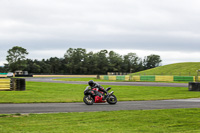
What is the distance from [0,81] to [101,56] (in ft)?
451

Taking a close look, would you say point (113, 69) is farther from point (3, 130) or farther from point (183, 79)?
point (3, 130)

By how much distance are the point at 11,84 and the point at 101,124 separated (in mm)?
20449

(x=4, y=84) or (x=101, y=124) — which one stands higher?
(x=4, y=84)

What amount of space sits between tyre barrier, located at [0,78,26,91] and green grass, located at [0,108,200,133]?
17467mm

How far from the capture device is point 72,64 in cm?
16188

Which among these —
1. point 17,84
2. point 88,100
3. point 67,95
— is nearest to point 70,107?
point 88,100

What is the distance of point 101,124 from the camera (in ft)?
30.5

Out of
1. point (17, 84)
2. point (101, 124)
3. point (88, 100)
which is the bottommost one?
point (101, 124)

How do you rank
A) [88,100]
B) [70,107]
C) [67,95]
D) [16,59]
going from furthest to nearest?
[16,59], [67,95], [88,100], [70,107]

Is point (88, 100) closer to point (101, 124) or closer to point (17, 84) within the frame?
point (101, 124)

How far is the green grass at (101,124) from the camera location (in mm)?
8289

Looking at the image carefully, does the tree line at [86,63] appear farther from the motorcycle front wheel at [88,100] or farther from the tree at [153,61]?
the motorcycle front wheel at [88,100]

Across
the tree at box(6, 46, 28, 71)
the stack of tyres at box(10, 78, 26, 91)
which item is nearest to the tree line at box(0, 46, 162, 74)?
the tree at box(6, 46, 28, 71)

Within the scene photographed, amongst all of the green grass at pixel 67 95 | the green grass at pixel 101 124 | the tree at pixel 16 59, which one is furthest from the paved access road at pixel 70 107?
the tree at pixel 16 59
